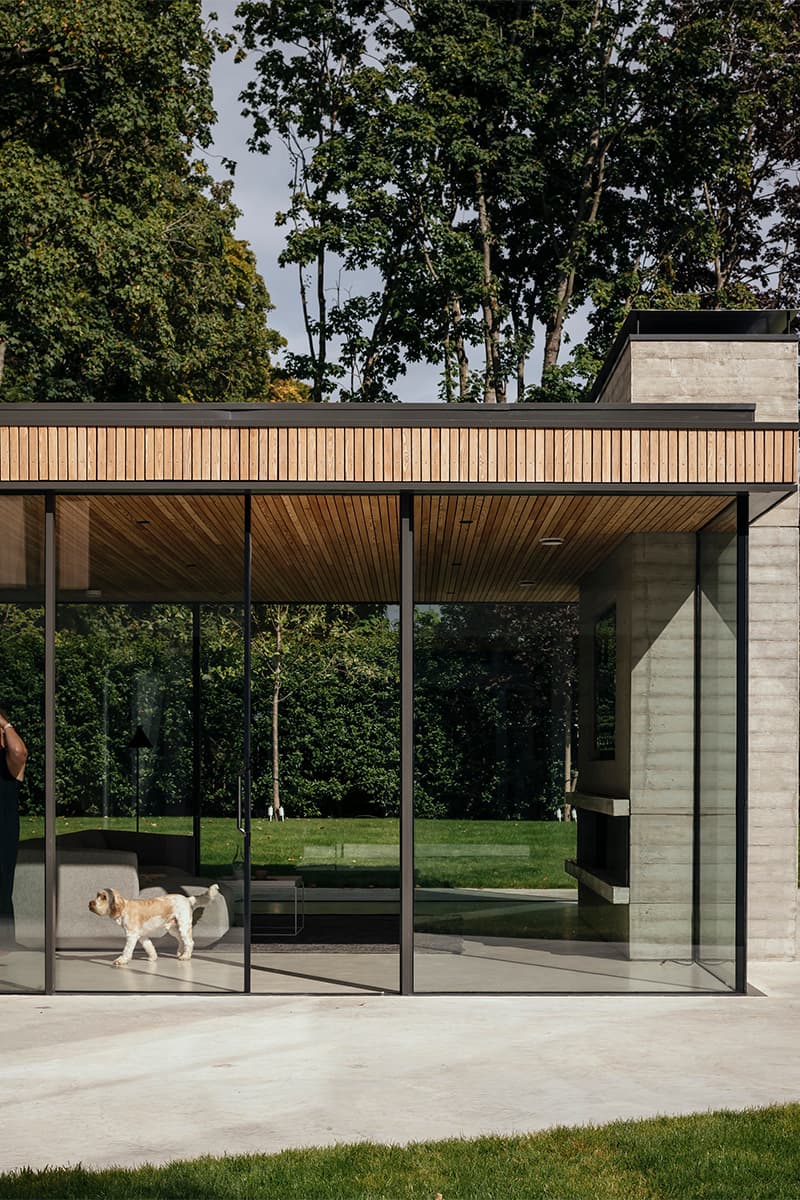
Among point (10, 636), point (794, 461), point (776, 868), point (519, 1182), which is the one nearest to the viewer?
point (519, 1182)

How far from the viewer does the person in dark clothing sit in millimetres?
8820

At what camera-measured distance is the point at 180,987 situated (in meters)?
8.42

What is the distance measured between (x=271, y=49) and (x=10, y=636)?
18130 mm

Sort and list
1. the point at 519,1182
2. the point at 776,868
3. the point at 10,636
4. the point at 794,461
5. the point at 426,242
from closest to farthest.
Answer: the point at 519,1182
the point at 794,461
the point at 10,636
the point at 776,868
the point at 426,242

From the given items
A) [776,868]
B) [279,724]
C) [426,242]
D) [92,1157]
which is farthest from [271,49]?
[92,1157]

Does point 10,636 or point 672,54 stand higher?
point 672,54

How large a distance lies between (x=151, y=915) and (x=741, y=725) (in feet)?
12.6

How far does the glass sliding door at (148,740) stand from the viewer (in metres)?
8.73

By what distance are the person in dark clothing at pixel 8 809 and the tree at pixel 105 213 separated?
10337mm

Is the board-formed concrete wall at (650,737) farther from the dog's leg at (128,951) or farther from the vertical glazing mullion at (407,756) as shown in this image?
the dog's leg at (128,951)

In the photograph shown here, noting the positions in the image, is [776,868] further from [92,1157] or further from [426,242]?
[426,242]

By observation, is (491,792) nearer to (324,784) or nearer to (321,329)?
(324,784)

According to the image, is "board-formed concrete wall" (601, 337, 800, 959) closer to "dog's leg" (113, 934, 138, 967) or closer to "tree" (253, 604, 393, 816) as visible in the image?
"tree" (253, 604, 393, 816)

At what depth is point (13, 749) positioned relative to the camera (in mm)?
8828
